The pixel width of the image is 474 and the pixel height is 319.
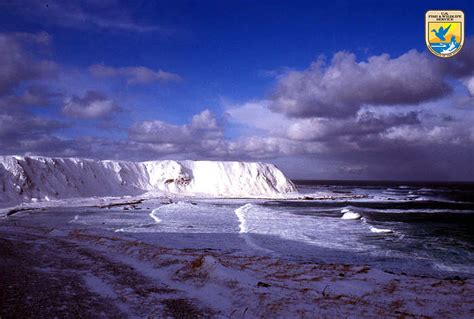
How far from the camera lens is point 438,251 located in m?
16.4

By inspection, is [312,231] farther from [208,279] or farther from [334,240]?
[208,279]

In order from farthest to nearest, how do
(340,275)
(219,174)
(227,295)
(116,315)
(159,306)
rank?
(219,174), (340,275), (227,295), (159,306), (116,315)

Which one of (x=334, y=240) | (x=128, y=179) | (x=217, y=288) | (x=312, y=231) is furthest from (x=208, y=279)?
(x=128, y=179)

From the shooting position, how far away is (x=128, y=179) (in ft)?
216

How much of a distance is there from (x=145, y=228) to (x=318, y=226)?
12192 millimetres

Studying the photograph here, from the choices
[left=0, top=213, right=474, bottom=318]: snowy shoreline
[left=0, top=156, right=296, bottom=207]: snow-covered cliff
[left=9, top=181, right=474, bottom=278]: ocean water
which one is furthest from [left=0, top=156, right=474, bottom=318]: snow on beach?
[left=0, top=156, right=296, bottom=207]: snow-covered cliff

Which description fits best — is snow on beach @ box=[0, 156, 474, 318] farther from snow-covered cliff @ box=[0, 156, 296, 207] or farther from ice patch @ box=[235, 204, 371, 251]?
snow-covered cliff @ box=[0, 156, 296, 207]

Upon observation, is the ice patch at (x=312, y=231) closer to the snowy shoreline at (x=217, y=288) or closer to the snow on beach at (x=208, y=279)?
the snow on beach at (x=208, y=279)

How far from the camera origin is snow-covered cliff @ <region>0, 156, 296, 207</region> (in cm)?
4520

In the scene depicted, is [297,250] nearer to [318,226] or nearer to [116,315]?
[318,226]

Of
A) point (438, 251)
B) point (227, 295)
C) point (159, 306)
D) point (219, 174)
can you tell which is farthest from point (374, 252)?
point (219, 174)

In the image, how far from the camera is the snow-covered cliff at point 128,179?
45.2 m

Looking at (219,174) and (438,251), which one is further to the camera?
(219,174)

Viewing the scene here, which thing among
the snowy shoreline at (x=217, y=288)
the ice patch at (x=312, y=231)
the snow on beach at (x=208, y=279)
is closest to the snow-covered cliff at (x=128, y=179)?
the snow on beach at (x=208, y=279)
